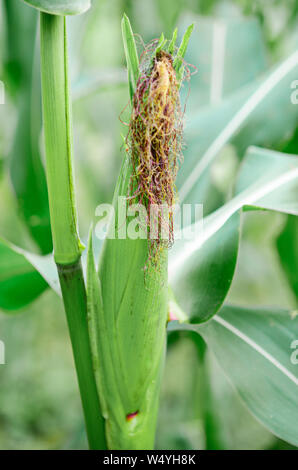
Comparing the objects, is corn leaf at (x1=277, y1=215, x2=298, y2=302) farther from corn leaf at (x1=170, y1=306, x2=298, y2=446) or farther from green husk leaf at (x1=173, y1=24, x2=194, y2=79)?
green husk leaf at (x1=173, y1=24, x2=194, y2=79)

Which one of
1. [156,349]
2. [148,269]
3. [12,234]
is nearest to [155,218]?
[148,269]

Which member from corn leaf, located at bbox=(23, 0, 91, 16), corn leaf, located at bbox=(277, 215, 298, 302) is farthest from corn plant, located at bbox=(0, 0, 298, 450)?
corn leaf, located at bbox=(277, 215, 298, 302)

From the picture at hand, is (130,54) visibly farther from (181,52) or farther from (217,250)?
(217,250)

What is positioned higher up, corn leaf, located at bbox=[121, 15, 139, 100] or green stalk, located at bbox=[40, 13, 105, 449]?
corn leaf, located at bbox=[121, 15, 139, 100]

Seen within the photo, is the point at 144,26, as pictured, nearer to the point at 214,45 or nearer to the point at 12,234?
the point at 214,45

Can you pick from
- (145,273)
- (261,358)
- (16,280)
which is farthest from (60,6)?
(261,358)

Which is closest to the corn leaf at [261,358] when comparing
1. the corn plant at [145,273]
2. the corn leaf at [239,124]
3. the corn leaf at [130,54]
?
the corn plant at [145,273]

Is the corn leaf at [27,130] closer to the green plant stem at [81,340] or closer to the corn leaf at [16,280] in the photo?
the corn leaf at [16,280]
